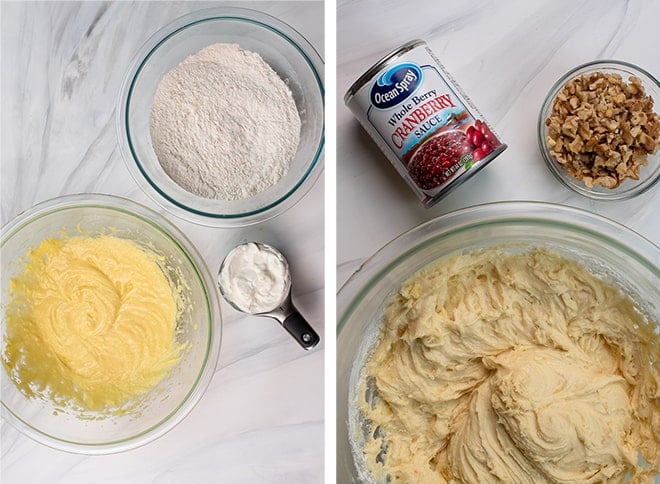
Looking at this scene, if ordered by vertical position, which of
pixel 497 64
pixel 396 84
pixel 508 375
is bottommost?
pixel 508 375

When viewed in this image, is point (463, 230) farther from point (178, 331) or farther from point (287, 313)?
point (178, 331)

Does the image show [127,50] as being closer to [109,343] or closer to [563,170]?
[109,343]

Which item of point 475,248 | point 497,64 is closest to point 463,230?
point 475,248

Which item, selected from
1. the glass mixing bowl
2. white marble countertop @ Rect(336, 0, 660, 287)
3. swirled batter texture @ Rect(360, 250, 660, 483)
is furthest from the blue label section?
the glass mixing bowl

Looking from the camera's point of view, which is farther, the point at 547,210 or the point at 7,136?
the point at 7,136

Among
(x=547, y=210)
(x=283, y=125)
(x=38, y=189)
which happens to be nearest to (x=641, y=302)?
(x=547, y=210)

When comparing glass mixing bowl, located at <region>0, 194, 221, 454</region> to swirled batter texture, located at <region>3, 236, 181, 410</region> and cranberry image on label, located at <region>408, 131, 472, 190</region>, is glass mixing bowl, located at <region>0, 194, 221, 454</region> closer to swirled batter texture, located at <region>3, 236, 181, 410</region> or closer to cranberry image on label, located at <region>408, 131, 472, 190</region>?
swirled batter texture, located at <region>3, 236, 181, 410</region>
